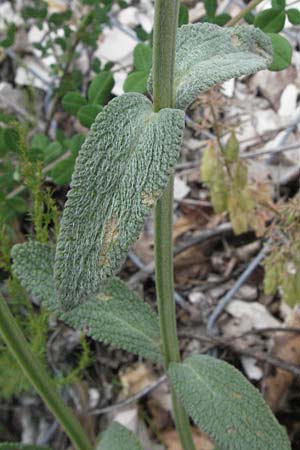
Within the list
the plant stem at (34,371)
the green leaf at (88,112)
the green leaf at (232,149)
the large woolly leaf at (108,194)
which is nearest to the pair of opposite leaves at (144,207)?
the large woolly leaf at (108,194)

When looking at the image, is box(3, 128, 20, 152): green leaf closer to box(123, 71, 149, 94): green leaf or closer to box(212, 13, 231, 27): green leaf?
box(123, 71, 149, 94): green leaf

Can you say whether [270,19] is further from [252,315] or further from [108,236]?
[252,315]

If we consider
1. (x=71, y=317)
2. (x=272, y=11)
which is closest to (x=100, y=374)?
(x=71, y=317)

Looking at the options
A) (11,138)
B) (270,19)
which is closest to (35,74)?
(11,138)

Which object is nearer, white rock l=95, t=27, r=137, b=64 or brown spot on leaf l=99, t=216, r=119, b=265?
brown spot on leaf l=99, t=216, r=119, b=265

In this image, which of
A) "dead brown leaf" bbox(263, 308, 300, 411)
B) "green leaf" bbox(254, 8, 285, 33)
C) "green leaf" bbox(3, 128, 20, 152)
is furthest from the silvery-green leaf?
"dead brown leaf" bbox(263, 308, 300, 411)

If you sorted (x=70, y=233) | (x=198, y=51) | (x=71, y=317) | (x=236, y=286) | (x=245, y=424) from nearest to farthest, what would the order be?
(x=70, y=233) → (x=198, y=51) → (x=245, y=424) → (x=71, y=317) → (x=236, y=286)

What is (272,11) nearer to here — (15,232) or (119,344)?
(119,344)
